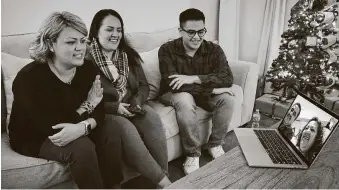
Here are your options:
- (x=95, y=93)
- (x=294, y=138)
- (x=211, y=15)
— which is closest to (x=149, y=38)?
(x=211, y=15)

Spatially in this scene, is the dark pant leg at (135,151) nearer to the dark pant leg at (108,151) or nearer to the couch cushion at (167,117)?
the dark pant leg at (108,151)

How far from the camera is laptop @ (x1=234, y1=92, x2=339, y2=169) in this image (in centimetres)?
111

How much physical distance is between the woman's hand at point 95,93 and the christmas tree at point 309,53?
1171 millimetres

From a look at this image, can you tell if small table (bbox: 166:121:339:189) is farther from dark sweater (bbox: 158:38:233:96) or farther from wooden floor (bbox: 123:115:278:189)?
dark sweater (bbox: 158:38:233:96)

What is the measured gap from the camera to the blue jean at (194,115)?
152cm

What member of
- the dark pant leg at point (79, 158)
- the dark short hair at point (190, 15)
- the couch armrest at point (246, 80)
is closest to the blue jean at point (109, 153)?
the dark pant leg at point (79, 158)

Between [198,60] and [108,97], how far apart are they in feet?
1.63

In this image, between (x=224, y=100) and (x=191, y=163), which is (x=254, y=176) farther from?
(x=224, y=100)

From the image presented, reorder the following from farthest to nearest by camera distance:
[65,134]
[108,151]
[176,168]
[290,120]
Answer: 1. [176,168]
2. [290,120]
3. [108,151]
4. [65,134]

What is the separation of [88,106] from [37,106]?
177mm

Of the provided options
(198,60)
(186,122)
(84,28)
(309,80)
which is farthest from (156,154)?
(309,80)

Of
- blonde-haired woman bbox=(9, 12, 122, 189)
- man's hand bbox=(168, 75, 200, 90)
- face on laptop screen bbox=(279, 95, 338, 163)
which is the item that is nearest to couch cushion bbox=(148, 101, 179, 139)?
man's hand bbox=(168, 75, 200, 90)

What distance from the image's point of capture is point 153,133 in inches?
54.9

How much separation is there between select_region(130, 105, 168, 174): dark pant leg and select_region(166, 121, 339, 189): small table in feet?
1.16
